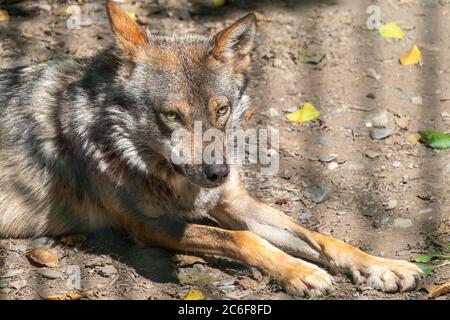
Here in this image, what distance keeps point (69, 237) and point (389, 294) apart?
242cm

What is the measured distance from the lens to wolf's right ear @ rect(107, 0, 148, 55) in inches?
216

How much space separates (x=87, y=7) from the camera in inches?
350

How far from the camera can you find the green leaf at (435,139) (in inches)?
271

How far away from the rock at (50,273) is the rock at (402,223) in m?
2.46

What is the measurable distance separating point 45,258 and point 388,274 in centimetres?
238

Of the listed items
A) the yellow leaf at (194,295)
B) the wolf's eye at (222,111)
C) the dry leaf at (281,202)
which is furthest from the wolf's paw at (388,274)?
the wolf's eye at (222,111)

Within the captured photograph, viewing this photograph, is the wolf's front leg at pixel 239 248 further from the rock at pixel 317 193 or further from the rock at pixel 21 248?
the rock at pixel 317 193

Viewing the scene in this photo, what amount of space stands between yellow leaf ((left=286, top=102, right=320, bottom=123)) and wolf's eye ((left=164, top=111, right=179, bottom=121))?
2.16 m

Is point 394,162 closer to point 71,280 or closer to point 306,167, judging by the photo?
point 306,167

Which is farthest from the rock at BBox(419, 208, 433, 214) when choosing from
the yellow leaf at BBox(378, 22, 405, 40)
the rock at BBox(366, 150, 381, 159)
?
the yellow leaf at BBox(378, 22, 405, 40)

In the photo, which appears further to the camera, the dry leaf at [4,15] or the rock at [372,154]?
the dry leaf at [4,15]

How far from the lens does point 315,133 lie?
7227mm

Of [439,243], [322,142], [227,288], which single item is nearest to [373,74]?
→ [322,142]

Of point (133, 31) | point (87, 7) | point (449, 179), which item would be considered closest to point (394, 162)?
point (449, 179)
